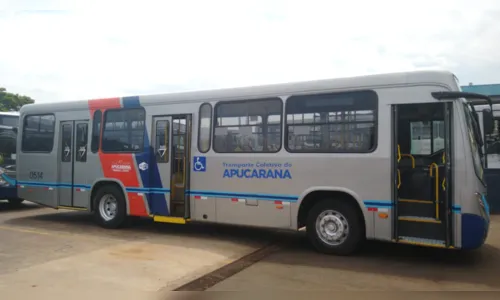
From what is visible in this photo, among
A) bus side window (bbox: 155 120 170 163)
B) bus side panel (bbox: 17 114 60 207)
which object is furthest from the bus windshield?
bus side panel (bbox: 17 114 60 207)

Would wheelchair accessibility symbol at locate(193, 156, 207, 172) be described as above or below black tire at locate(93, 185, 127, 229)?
above

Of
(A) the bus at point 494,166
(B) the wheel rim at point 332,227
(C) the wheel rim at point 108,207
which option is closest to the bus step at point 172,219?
(C) the wheel rim at point 108,207

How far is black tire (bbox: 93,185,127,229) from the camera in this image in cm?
902

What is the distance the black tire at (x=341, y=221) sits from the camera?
6621 mm

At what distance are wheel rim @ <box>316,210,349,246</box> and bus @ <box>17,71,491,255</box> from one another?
0.02 meters

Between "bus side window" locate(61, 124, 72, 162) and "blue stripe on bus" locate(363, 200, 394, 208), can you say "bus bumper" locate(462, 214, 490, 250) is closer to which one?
"blue stripe on bus" locate(363, 200, 394, 208)

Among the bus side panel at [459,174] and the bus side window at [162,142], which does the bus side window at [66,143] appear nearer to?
the bus side window at [162,142]

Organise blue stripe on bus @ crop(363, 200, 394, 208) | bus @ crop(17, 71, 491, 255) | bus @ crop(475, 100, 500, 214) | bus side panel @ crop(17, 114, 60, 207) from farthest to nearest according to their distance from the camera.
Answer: bus @ crop(475, 100, 500, 214) → bus side panel @ crop(17, 114, 60, 207) → blue stripe on bus @ crop(363, 200, 394, 208) → bus @ crop(17, 71, 491, 255)

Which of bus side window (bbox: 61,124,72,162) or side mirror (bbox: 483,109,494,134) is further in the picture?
bus side window (bbox: 61,124,72,162)

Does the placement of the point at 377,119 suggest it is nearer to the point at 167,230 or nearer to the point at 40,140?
the point at 167,230

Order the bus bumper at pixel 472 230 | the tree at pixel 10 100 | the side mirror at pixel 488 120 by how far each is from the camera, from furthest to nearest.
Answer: the tree at pixel 10 100 → the side mirror at pixel 488 120 → the bus bumper at pixel 472 230

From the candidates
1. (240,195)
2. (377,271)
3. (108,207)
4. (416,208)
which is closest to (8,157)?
(108,207)

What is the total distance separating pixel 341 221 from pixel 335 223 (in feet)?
0.35

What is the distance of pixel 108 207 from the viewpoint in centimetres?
933
